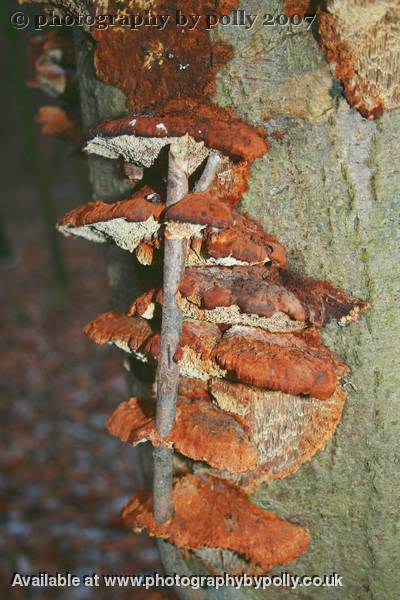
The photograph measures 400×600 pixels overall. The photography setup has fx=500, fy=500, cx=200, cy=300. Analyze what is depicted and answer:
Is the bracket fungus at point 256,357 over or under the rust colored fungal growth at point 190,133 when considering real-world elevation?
under

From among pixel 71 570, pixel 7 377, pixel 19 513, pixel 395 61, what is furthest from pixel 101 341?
pixel 7 377

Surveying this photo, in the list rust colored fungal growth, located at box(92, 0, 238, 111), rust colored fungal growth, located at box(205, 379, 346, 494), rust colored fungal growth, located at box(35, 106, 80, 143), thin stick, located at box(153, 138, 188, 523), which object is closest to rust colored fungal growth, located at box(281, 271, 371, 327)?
rust colored fungal growth, located at box(205, 379, 346, 494)

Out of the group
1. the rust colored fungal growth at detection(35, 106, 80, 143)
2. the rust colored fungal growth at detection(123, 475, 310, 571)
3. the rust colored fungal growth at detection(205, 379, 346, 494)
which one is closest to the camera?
the rust colored fungal growth at detection(205, 379, 346, 494)

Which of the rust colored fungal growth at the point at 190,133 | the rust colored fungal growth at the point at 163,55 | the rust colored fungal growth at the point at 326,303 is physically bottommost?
the rust colored fungal growth at the point at 326,303

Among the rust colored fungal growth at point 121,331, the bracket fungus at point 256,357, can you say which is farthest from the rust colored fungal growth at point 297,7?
the rust colored fungal growth at point 121,331

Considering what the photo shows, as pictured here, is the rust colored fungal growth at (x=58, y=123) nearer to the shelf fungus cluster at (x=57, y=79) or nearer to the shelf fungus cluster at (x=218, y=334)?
the shelf fungus cluster at (x=57, y=79)

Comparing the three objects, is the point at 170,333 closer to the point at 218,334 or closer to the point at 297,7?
the point at 218,334

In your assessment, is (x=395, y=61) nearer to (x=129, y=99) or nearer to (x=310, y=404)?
(x=129, y=99)

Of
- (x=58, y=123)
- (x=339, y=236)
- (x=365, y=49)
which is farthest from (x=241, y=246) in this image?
(x=58, y=123)

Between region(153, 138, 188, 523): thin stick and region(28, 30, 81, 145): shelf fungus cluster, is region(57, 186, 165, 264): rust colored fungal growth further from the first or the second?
region(28, 30, 81, 145): shelf fungus cluster
